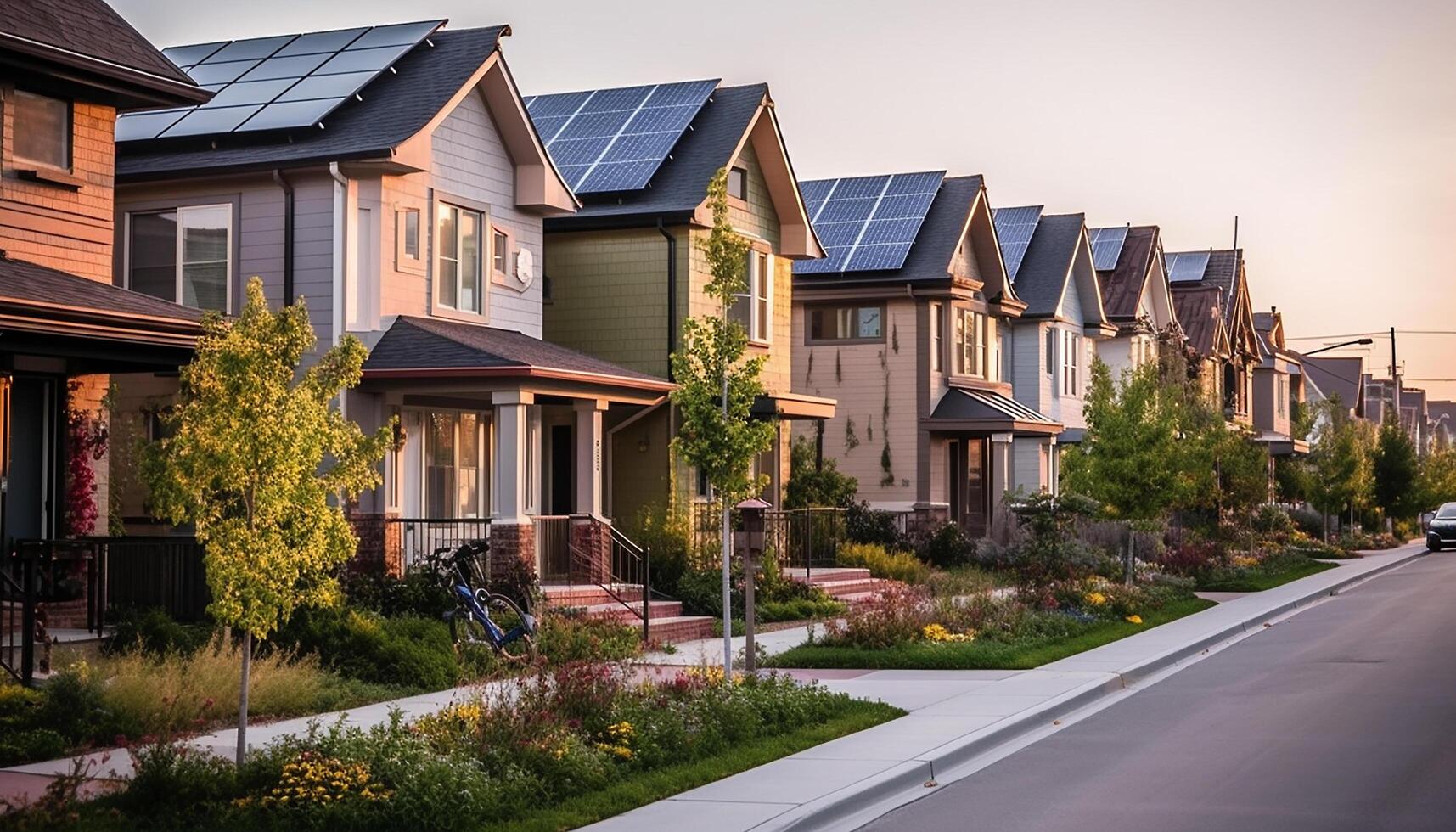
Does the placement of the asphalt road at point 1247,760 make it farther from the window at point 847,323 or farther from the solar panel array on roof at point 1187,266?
the solar panel array on roof at point 1187,266

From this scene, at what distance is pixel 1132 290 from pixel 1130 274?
0.94 m

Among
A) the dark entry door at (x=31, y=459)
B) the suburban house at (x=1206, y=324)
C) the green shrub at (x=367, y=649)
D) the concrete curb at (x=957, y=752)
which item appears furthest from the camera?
the suburban house at (x=1206, y=324)

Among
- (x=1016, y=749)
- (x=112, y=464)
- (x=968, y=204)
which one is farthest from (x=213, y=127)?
(x=968, y=204)

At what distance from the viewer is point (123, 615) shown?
17.6 m

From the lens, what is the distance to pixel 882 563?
34781 mm

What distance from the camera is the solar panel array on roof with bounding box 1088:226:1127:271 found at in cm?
5769

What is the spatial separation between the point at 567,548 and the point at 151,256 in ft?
24.6

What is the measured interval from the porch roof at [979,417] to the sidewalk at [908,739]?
1422 centimetres

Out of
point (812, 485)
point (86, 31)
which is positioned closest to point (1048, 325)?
point (812, 485)

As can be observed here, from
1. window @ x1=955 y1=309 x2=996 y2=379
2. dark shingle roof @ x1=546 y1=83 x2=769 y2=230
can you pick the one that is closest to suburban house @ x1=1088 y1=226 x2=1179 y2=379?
window @ x1=955 y1=309 x2=996 y2=379

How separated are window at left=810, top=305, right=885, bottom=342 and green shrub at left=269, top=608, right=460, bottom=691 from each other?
23891 millimetres

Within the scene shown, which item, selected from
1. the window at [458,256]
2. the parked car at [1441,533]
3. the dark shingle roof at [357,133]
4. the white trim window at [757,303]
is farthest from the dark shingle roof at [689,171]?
the parked car at [1441,533]

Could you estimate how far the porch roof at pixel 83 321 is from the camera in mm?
15961

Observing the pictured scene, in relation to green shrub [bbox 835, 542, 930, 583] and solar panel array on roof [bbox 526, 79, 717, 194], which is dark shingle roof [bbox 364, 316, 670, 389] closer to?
solar panel array on roof [bbox 526, 79, 717, 194]
